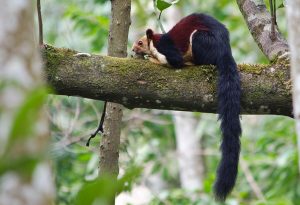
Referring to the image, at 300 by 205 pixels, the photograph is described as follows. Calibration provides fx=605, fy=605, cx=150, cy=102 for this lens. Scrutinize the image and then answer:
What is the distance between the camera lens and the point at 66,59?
2.80 m

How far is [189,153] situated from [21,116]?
264 inches

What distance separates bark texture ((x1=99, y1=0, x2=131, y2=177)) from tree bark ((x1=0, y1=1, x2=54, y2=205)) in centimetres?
214

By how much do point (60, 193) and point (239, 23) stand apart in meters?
4.07

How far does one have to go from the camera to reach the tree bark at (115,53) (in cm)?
338

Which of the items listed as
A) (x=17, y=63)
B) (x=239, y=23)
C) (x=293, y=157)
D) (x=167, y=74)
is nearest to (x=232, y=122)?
(x=167, y=74)

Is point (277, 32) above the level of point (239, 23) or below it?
below

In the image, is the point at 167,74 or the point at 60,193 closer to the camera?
the point at 167,74

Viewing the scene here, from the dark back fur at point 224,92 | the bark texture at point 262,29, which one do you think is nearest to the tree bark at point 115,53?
the dark back fur at point 224,92

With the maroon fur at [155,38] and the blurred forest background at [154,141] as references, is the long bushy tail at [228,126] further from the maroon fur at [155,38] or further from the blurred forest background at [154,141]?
the blurred forest background at [154,141]

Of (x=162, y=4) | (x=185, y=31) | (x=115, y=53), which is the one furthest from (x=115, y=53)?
(x=185, y=31)

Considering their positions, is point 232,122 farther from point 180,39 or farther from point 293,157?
point 293,157

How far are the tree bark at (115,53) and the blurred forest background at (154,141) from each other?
413 millimetres

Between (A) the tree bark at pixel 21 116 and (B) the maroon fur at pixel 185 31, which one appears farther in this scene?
(B) the maroon fur at pixel 185 31

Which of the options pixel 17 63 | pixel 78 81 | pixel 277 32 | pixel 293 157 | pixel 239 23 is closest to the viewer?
pixel 17 63
